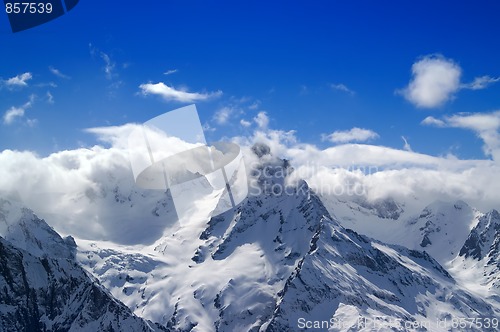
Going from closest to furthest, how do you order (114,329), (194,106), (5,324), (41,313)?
(194,106) < (5,324) < (41,313) < (114,329)

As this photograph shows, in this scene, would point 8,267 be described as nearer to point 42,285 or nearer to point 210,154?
point 42,285

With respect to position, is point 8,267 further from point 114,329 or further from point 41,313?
point 114,329

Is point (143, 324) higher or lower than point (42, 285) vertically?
lower

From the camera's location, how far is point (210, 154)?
153 m

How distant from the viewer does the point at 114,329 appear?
16900 centimetres

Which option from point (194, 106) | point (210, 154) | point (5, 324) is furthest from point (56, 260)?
point (194, 106)

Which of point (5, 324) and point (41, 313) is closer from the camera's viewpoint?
point (5, 324)

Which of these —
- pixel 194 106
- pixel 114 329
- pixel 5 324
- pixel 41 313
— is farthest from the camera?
pixel 114 329

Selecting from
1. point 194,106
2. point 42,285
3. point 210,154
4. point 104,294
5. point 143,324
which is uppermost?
point 194,106

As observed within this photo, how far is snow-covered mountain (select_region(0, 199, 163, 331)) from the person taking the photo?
15100cm

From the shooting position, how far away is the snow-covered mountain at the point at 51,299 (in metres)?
151

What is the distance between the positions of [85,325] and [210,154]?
56.3 m

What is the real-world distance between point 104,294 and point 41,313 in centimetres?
1938

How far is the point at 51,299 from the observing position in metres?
161
